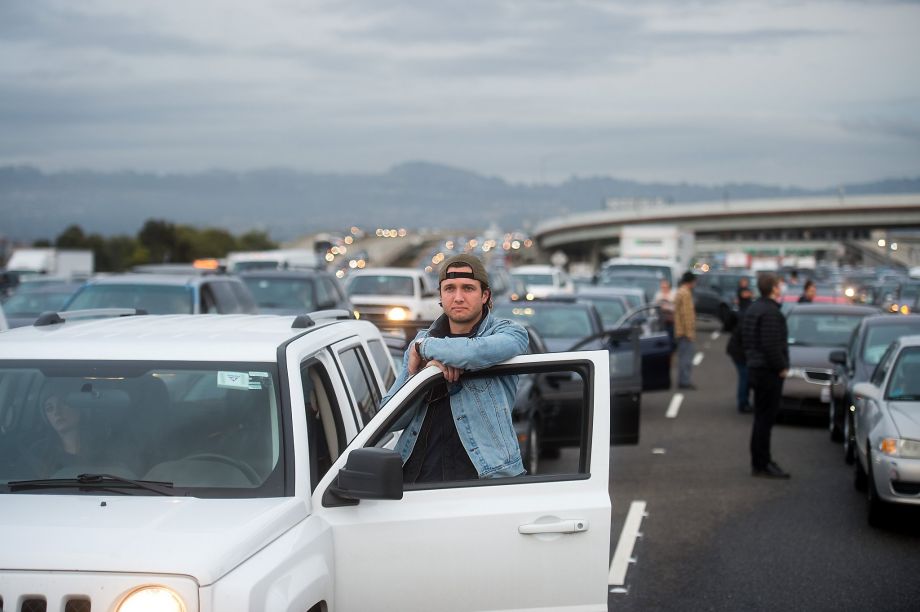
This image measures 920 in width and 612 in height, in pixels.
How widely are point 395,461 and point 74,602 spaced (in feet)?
3.60

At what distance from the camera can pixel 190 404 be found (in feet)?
15.5

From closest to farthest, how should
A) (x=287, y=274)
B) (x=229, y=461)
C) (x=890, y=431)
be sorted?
(x=229, y=461) → (x=890, y=431) → (x=287, y=274)

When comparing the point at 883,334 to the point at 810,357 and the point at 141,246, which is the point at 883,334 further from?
the point at 141,246

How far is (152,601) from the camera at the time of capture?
3.63m

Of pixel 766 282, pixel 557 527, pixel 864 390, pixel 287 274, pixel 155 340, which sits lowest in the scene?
pixel 864 390

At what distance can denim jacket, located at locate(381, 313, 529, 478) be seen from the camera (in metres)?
4.41

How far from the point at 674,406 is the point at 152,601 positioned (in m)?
15.0

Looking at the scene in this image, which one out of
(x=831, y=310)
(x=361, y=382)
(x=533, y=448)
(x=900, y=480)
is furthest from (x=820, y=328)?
(x=361, y=382)

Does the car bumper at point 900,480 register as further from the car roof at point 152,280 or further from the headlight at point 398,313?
the headlight at point 398,313

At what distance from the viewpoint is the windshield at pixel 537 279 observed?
3972 centimetres

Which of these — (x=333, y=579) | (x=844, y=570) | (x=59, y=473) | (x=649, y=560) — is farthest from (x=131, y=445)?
(x=844, y=570)

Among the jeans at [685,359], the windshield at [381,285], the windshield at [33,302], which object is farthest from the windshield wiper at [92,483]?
the windshield at [381,285]

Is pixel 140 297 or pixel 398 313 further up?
pixel 140 297

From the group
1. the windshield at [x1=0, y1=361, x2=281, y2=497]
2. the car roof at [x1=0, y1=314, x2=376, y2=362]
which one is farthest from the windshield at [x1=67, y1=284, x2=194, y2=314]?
the windshield at [x1=0, y1=361, x2=281, y2=497]
